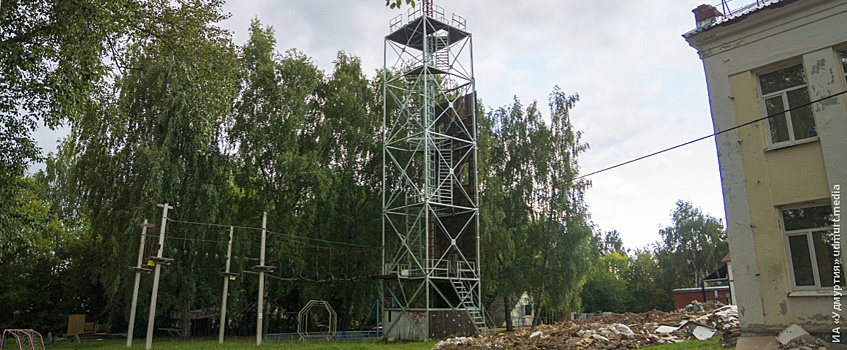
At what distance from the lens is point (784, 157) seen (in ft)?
34.0

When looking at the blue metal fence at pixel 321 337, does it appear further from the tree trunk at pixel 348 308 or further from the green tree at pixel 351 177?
the tree trunk at pixel 348 308

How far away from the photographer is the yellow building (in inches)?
382

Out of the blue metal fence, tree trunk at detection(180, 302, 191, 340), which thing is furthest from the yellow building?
tree trunk at detection(180, 302, 191, 340)

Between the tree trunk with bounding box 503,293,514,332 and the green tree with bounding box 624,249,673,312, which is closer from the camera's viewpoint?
the tree trunk with bounding box 503,293,514,332

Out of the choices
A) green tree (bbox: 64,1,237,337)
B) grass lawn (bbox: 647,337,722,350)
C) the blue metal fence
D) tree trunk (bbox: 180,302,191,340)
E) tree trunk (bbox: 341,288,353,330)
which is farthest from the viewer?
tree trunk (bbox: 341,288,353,330)

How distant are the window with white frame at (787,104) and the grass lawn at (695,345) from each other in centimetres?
526

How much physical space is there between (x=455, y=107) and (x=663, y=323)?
15691 mm

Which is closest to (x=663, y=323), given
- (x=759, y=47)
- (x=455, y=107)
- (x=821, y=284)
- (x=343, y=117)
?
(x=821, y=284)

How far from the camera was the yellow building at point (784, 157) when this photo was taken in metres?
9.70

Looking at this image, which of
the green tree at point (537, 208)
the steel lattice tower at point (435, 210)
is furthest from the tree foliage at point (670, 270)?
the steel lattice tower at point (435, 210)

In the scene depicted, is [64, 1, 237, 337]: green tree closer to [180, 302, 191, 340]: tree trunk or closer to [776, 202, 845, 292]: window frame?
[180, 302, 191, 340]: tree trunk

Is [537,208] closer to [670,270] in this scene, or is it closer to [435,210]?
[435,210]

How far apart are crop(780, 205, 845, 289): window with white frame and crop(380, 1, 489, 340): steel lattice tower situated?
50.3 ft

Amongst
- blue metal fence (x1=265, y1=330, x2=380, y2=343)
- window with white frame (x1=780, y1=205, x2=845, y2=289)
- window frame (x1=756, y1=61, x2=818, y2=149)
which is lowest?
blue metal fence (x1=265, y1=330, x2=380, y2=343)
